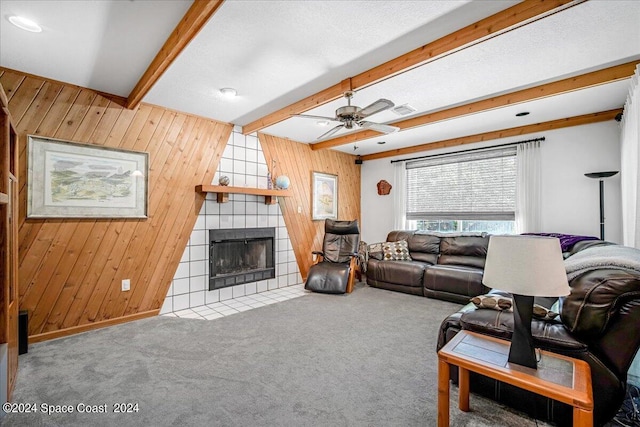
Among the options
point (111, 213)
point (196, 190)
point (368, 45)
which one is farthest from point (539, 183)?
point (111, 213)

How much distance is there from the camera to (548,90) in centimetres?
298

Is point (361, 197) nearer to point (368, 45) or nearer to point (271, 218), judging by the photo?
point (271, 218)

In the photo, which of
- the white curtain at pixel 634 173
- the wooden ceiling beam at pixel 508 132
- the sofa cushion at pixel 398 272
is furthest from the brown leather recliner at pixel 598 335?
the wooden ceiling beam at pixel 508 132

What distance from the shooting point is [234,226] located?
423 centimetres

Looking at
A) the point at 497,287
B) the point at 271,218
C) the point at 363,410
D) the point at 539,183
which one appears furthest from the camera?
the point at 271,218

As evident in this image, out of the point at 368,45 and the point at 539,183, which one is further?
the point at 539,183

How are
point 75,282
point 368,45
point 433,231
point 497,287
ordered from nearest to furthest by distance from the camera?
point 497,287 < point 368,45 < point 75,282 < point 433,231

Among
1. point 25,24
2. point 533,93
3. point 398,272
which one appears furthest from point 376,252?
point 25,24

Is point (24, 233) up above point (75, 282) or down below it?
above

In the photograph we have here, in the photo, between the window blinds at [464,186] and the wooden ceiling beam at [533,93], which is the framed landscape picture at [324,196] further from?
the wooden ceiling beam at [533,93]

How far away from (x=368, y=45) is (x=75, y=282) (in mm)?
3508

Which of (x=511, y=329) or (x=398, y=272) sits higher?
(x=511, y=329)

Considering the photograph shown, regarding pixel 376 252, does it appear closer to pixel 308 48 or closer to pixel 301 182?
pixel 301 182

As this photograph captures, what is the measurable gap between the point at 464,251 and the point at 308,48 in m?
3.73
